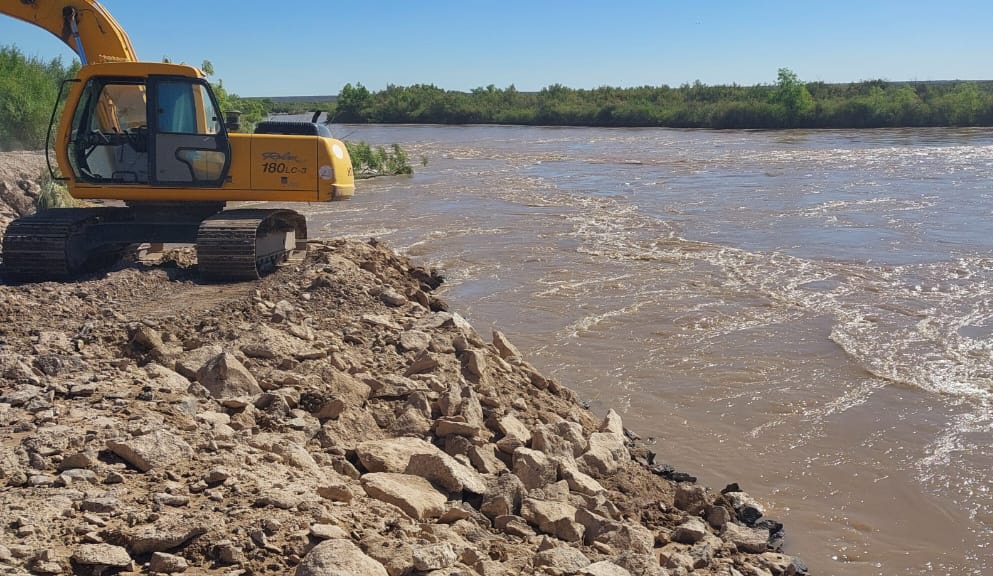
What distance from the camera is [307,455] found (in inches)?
208

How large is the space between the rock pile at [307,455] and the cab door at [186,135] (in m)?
1.43

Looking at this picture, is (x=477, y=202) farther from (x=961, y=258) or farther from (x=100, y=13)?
(x=100, y=13)

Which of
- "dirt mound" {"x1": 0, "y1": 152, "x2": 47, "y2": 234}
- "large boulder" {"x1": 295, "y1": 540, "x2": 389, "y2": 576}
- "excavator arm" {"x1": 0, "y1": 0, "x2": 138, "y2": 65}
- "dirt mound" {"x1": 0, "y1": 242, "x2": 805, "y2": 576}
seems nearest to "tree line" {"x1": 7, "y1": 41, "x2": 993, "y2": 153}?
"dirt mound" {"x1": 0, "y1": 152, "x2": 47, "y2": 234}

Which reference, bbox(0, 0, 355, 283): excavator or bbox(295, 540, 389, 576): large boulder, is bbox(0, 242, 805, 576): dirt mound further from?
bbox(0, 0, 355, 283): excavator

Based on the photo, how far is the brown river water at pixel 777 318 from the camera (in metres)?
7.01

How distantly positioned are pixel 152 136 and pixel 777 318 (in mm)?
7647

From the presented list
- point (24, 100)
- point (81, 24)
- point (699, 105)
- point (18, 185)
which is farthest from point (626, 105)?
point (81, 24)

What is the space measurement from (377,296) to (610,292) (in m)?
4.64

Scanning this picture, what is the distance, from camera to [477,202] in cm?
2248

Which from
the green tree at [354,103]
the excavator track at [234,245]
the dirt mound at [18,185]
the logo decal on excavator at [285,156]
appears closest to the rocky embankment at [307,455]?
the excavator track at [234,245]

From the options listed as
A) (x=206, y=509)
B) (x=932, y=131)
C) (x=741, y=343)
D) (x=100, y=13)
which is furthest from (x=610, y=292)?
(x=932, y=131)

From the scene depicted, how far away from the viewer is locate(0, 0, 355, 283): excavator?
932cm

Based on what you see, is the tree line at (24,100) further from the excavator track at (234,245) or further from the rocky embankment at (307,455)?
the rocky embankment at (307,455)

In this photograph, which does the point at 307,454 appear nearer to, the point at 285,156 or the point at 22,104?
the point at 285,156
